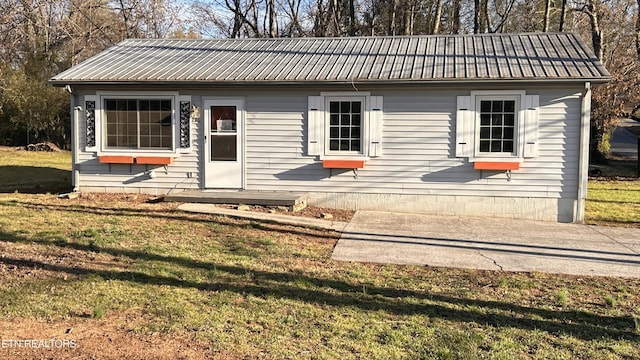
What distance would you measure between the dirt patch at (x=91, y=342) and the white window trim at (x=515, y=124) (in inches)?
282

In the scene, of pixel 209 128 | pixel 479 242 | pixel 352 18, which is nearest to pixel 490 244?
pixel 479 242

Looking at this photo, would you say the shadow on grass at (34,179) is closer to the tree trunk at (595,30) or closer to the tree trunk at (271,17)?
the tree trunk at (271,17)

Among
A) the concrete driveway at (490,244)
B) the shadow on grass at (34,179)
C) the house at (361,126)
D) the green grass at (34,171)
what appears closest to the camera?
the concrete driveway at (490,244)

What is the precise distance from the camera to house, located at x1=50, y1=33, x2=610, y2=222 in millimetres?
9188

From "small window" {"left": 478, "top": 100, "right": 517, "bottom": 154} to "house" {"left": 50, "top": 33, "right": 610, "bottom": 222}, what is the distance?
0.02 m

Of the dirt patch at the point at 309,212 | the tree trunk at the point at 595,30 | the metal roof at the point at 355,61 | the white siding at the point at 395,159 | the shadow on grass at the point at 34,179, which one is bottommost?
the dirt patch at the point at 309,212

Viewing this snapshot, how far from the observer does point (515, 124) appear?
30.3 ft

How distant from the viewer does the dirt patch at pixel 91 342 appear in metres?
3.35

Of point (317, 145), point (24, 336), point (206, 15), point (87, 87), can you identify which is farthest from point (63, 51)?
point (24, 336)

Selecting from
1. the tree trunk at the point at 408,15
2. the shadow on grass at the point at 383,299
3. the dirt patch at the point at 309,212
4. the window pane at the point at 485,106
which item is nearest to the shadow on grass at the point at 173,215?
the dirt patch at the point at 309,212

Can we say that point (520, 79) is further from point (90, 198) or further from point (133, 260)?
point (90, 198)

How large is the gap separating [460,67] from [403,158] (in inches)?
82.5

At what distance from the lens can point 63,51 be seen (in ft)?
80.3

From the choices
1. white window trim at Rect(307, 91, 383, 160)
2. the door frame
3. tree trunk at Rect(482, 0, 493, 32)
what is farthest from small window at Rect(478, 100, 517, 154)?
tree trunk at Rect(482, 0, 493, 32)
